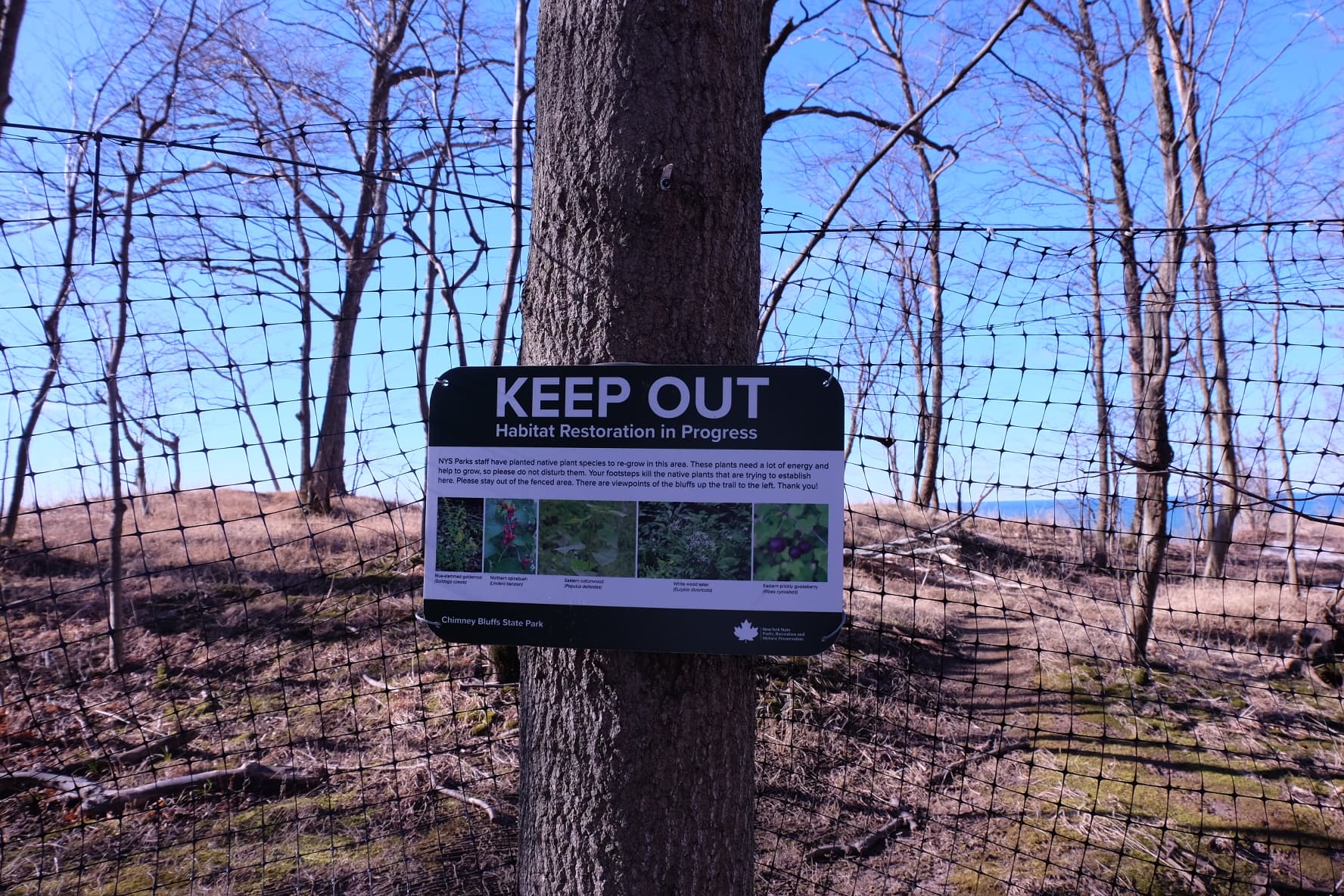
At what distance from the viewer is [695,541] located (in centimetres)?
172

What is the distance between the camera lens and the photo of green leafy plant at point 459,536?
1.81m

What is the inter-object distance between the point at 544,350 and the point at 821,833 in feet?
9.36

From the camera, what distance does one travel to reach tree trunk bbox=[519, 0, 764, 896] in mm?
1698

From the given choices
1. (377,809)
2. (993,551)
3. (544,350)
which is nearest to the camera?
(544,350)

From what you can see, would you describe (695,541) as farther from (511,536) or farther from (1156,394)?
(1156,394)

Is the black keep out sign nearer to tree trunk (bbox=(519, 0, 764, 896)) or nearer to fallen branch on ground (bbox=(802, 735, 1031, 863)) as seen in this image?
tree trunk (bbox=(519, 0, 764, 896))

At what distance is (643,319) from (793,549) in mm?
592

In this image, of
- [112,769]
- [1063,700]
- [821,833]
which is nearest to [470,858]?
[821,833]

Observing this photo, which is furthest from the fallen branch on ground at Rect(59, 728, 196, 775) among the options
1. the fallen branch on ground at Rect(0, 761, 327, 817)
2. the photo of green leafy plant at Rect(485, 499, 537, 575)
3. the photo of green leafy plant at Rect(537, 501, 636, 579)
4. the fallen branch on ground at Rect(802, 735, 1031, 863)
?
the photo of green leafy plant at Rect(537, 501, 636, 579)

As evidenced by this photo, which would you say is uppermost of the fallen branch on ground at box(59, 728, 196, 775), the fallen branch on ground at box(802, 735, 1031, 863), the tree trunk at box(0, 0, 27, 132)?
the tree trunk at box(0, 0, 27, 132)

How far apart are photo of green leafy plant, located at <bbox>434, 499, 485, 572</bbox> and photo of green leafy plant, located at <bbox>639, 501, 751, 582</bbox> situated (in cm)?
38

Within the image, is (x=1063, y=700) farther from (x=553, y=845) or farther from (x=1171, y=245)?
(x=553, y=845)

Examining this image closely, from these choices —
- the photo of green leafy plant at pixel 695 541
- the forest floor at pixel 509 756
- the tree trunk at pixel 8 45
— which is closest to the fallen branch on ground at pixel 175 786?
the forest floor at pixel 509 756

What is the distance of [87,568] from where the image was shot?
26.8ft
